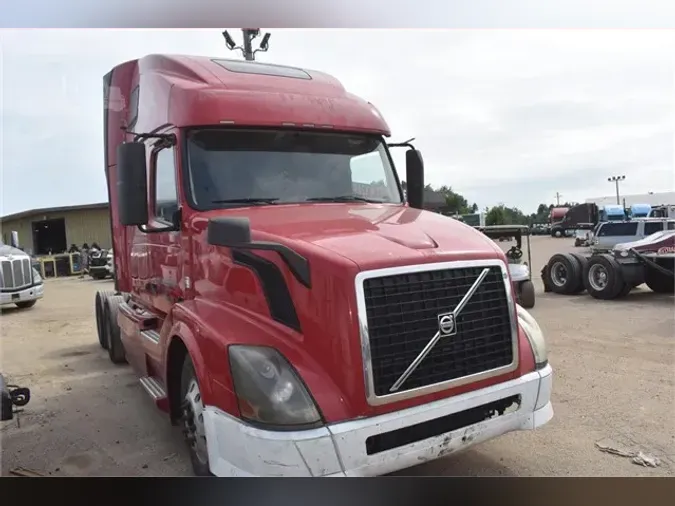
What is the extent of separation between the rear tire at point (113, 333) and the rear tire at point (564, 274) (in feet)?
28.3

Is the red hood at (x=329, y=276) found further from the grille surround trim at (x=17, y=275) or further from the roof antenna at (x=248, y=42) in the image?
the grille surround trim at (x=17, y=275)

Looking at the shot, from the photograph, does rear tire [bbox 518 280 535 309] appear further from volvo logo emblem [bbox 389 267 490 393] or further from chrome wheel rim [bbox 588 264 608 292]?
chrome wheel rim [bbox 588 264 608 292]

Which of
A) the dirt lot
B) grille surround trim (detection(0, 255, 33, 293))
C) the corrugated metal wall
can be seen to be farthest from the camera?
grille surround trim (detection(0, 255, 33, 293))

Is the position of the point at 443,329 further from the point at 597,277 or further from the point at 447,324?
the point at 597,277

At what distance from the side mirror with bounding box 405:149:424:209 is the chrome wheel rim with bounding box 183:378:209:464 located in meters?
2.11

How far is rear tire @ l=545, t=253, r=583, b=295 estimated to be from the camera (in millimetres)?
10820

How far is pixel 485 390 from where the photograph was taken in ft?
9.17

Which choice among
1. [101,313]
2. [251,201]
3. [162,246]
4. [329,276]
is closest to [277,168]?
[251,201]

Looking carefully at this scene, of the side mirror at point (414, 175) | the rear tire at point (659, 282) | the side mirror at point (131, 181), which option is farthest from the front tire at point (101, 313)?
the rear tire at point (659, 282)

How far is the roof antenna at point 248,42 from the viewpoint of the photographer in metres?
3.26

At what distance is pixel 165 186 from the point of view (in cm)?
369

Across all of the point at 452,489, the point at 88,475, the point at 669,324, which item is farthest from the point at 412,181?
the point at 669,324

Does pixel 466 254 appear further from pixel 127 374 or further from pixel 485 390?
pixel 127 374

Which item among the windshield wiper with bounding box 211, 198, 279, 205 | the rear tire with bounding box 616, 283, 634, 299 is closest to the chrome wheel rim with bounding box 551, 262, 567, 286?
the rear tire with bounding box 616, 283, 634, 299
